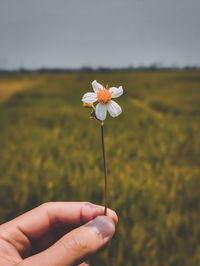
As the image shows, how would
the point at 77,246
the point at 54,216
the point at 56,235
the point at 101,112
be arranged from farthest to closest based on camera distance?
1. the point at 56,235
2. the point at 54,216
3. the point at 77,246
4. the point at 101,112

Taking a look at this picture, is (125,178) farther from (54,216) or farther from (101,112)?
(101,112)

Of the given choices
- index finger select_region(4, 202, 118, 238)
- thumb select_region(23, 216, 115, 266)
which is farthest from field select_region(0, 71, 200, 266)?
thumb select_region(23, 216, 115, 266)

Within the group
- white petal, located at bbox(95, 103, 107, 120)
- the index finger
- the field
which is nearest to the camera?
white petal, located at bbox(95, 103, 107, 120)

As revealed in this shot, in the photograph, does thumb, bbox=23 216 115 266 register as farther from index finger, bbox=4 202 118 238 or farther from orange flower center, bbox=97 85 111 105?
orange flower center, bbox=97 85 111 105

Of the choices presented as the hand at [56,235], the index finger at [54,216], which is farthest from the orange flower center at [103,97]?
the index finger at [54,216]

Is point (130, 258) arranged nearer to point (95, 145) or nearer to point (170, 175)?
point (170, 175)

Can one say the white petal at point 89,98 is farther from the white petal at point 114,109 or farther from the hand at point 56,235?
the hand at point 56,235

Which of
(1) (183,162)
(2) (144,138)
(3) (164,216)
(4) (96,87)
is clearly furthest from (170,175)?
(4) (96,87)

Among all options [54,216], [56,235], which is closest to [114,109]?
[54,216]
